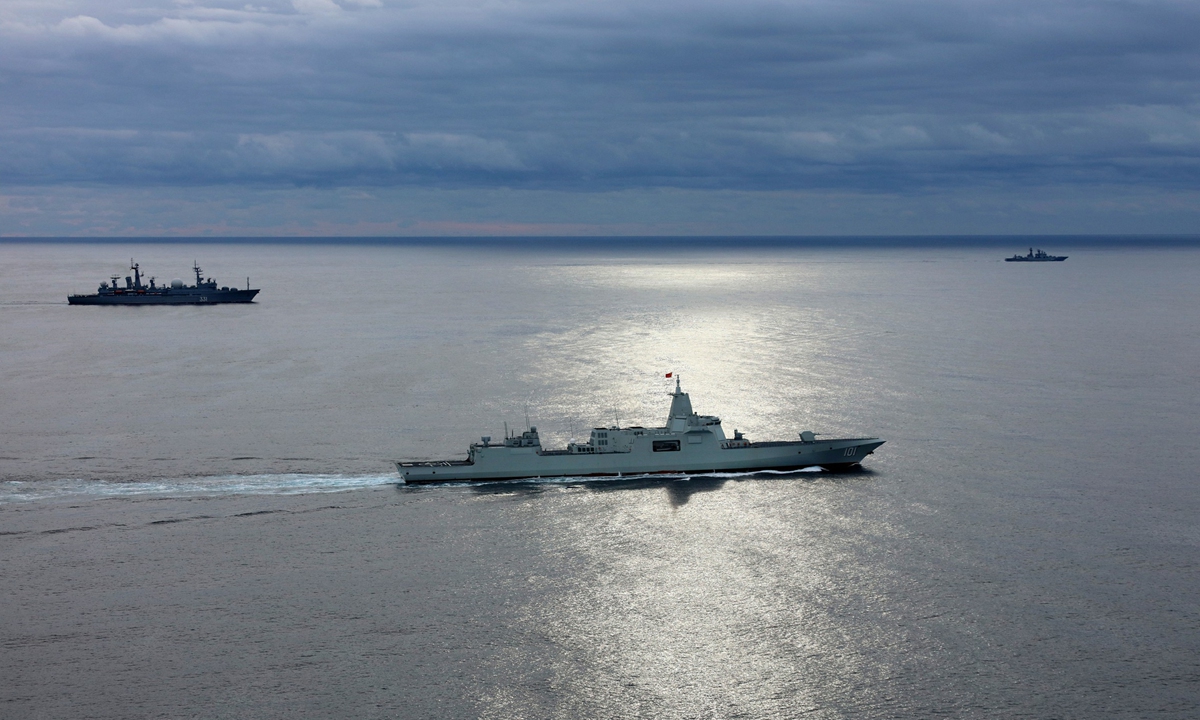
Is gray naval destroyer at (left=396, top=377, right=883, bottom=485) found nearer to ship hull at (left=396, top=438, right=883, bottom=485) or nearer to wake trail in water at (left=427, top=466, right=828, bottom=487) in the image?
ship hull at (left=396, top=438, right=883, bottom=485)

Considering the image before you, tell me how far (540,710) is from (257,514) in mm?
28828

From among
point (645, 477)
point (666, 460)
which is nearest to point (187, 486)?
point (645, 477)

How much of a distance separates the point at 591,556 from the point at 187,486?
29.1 meters

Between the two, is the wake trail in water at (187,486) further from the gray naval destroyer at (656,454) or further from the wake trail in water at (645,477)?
the wake trail in water at (645,477)

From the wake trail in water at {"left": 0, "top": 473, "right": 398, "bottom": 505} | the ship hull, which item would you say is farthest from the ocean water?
the ship hull

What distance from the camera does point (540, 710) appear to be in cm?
4012

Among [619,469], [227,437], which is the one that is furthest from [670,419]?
[227,437]

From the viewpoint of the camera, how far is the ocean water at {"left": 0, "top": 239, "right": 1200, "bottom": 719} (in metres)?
42.1

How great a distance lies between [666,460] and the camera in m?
74.1

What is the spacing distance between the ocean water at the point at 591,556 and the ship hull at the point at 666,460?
1.25 m

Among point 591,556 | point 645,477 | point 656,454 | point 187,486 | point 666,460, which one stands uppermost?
point 656,454

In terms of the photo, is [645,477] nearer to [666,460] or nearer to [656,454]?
[656,454]

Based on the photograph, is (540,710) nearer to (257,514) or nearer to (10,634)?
(10,634)

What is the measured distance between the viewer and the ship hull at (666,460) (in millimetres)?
71938
